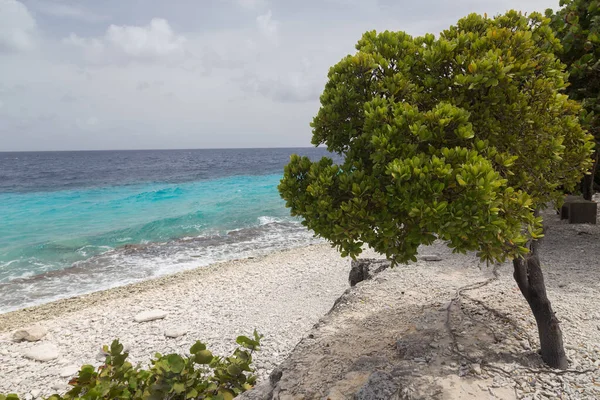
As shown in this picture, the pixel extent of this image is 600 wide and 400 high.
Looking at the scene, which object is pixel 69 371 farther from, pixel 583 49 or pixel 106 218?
pixel 106 218

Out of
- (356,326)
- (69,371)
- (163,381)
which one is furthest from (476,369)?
(69,371)

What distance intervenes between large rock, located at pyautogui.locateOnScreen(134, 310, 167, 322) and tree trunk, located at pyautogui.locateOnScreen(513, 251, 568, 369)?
393 inches

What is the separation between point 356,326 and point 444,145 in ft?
13.5

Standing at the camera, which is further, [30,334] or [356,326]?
[30,334]

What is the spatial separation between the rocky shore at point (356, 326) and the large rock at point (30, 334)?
5 cm

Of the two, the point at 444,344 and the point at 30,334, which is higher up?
the point at 444,344

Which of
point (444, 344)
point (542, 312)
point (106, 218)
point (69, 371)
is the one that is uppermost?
point (542, 312)

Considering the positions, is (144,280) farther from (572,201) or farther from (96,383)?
(572,201)

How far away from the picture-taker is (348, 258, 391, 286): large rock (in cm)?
993

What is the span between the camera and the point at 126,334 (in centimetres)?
1054

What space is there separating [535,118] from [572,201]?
37.2ft

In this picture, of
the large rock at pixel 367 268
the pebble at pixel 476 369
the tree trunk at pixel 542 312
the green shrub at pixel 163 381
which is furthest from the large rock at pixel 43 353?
the tree trunk at pixel 542 312

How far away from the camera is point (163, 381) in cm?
506

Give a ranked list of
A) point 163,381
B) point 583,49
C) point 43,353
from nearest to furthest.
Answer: point 163,381, point 43,353, point 583,49
